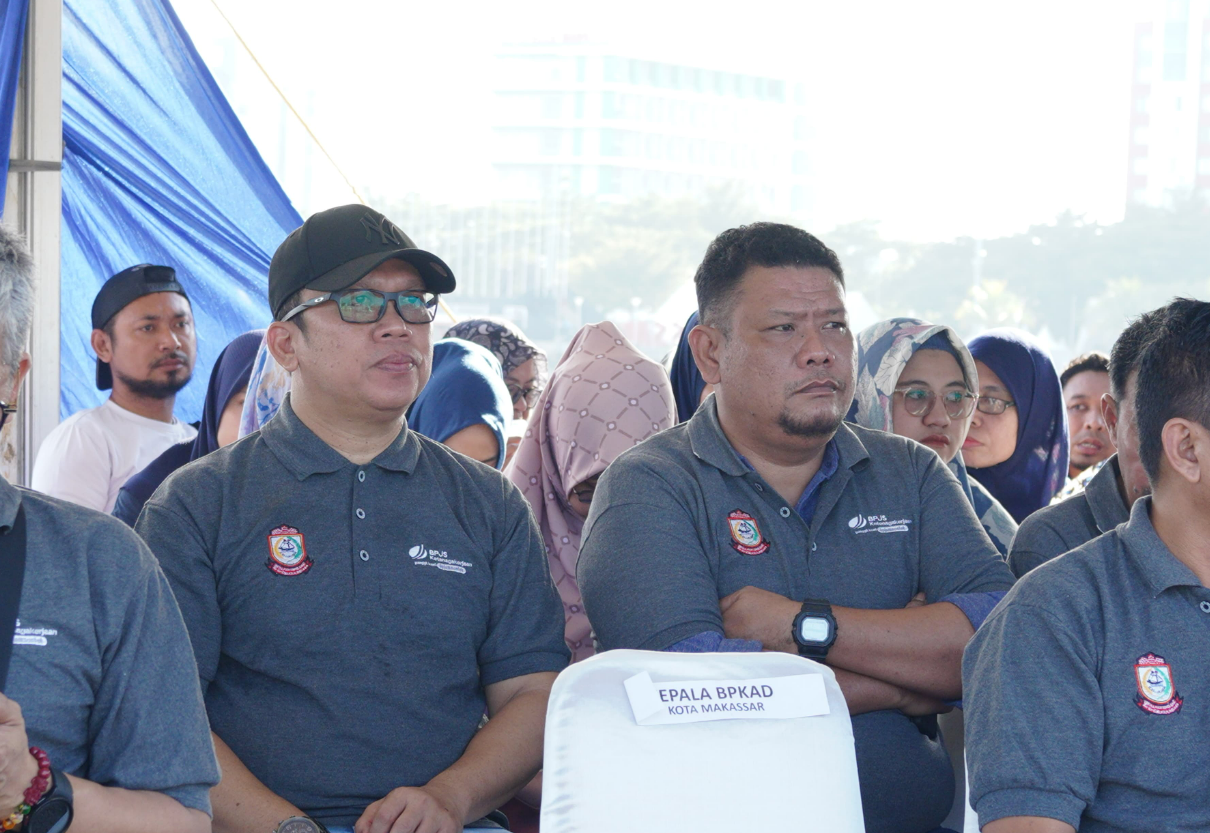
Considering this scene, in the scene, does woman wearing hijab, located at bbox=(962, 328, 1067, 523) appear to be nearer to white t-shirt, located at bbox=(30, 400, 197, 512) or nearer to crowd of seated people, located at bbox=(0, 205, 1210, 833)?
crowd of seated people, located at bbox=(0, 205, 1210, 833)

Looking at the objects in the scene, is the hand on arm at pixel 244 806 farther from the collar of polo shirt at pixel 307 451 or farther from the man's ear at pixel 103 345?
the man's ear at pixel 103 345

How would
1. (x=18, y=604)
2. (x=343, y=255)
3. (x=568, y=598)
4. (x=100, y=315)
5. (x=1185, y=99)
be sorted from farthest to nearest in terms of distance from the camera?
(x=1185, y=99) < (x=100, y=315) < (x=568, y=598) < (x=343, y=255) < (x=18, y=604)

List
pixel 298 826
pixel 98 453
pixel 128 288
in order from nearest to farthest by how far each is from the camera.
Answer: pixel 298 826 < pixel 98 453 < pixel 128 288

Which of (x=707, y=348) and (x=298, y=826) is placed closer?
(x=298, y=826)

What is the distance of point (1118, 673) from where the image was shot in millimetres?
1562

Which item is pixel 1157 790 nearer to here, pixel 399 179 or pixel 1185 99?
pixel 399 179

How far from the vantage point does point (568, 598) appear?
9.25ft

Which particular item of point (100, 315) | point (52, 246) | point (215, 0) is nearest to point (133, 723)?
point (100, 315)

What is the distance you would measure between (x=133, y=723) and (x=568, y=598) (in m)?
1.47

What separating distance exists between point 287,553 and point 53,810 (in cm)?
72

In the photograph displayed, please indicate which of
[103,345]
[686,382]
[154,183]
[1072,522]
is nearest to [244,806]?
[1072,522]

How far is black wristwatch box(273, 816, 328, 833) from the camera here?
5.95 feet

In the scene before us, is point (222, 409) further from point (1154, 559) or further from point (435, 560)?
point (1154, 559)

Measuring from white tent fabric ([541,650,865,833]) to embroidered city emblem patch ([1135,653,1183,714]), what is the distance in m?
0.40
